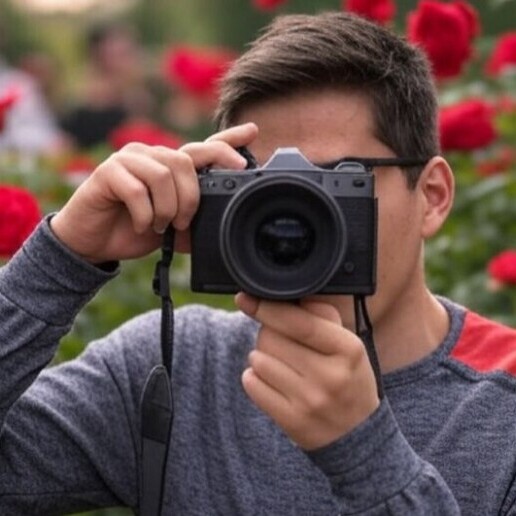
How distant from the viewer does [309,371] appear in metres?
2.30

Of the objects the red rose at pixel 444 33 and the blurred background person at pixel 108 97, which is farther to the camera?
the blurred background person at pixel 108 97

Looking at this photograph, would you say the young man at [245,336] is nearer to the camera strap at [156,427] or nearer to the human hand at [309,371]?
the camera strap at [156,427]

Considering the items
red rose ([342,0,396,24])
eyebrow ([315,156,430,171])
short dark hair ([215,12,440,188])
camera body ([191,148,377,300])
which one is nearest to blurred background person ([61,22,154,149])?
red rose ([342,0,396,24])

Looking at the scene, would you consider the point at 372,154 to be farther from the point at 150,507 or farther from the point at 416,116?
the point at 150,507

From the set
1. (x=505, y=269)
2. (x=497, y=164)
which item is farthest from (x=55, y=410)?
(x=497, y=164)

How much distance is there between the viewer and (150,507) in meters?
2.68

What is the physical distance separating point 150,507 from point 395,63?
83 cm

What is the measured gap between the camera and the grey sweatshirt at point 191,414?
2662mm

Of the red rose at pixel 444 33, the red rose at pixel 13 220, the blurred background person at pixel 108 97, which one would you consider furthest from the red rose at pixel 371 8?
the blurred background person at pixel 108 97

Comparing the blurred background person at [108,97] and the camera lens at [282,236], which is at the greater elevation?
the camera lens at [282,236]

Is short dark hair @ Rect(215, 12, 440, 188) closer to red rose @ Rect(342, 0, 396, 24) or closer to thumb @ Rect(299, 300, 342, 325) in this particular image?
thumb @ Rect(299, 300, 342, 325)

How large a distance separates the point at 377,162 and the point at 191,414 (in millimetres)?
517

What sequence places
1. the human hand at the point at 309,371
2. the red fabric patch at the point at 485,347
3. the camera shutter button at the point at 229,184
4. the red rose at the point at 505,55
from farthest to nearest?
1. the red rose at the point at 505,55
2. the red fabric patch at the point at 485,347
3. the camera shutter button at the point at 229,184
4. the human hand at the point at 309,371

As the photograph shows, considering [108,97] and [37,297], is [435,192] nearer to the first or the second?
[37,297]
